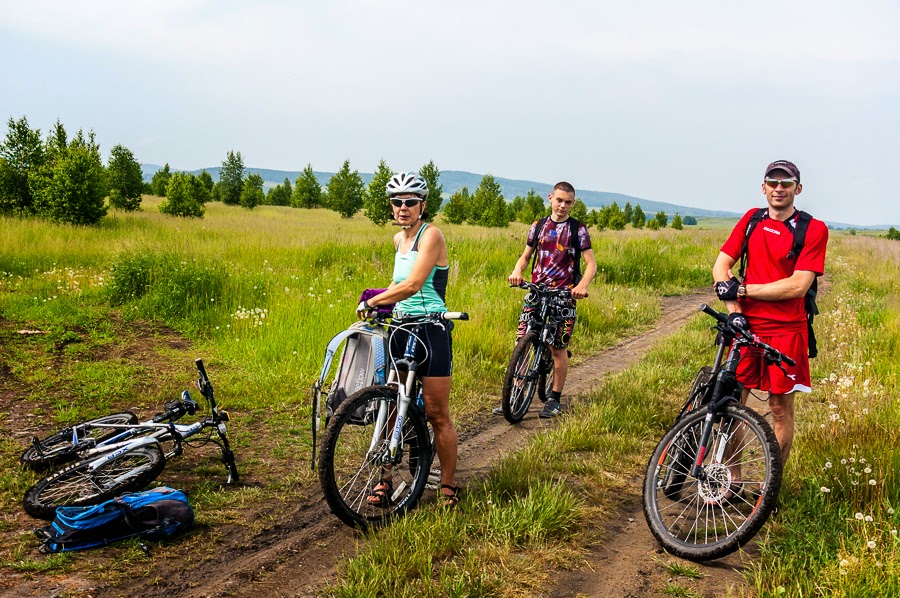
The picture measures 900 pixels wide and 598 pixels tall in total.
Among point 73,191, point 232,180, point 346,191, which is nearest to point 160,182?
point 232,180

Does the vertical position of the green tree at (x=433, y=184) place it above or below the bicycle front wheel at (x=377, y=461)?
above

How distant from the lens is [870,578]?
3162mm


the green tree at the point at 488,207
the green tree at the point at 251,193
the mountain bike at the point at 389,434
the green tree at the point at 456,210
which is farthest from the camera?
the green tree at the point at 251,193

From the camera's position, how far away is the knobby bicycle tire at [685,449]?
4055mm

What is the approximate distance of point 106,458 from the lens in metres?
4.24

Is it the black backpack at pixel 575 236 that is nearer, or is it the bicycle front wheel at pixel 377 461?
the bicycle front wheel at pixel 377 461

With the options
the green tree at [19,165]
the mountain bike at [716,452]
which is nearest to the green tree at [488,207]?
the green tree at [19,165]

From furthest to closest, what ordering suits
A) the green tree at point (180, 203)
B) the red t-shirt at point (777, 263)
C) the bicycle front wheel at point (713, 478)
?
the green tree at point (180, 203) → the red t-shirt at point (777, 263) → the bicycle front wheel at point (713, 478)

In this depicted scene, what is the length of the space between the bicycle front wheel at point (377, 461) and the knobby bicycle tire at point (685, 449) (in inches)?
65.4

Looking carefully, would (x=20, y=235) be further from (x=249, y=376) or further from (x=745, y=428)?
(x=745, y=428)

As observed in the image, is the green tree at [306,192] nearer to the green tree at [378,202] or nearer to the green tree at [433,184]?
the green tree at [433,184]

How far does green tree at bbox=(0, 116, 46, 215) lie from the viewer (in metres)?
23.2

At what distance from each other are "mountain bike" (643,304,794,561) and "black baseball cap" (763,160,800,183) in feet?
3.21

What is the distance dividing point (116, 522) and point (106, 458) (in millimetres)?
580
